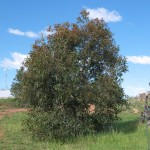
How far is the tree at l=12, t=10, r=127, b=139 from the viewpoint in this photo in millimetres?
16422

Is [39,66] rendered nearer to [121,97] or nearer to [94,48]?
[94,48]

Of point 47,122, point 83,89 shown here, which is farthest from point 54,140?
point 83,89

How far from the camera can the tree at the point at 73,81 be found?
1642 centimetres

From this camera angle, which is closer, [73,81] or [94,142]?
[94,142]

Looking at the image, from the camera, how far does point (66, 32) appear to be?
1764 cm

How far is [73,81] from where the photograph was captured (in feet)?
54.4

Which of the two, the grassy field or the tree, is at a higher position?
the tree

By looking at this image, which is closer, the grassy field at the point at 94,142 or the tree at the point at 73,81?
the grassy field at the point at 94,142

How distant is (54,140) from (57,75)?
2.50 meters

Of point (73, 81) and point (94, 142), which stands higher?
point (73, 81)

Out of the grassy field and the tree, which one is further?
the tree

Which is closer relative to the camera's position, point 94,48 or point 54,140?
point 54,140

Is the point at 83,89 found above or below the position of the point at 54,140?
above

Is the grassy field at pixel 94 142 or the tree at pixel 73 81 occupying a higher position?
the tree at pixel 73 81
